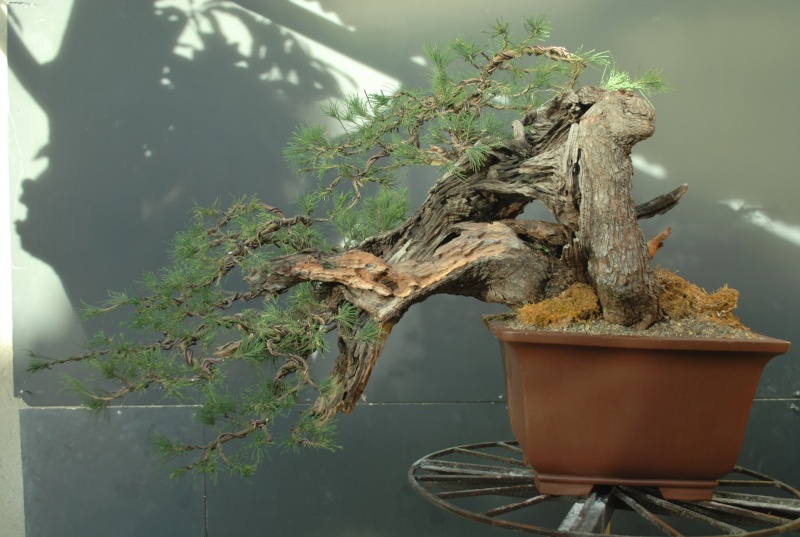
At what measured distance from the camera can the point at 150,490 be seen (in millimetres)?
2193

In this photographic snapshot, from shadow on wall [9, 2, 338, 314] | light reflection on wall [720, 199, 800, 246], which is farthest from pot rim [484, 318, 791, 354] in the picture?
shadow on wall [9, 2, 338, 314]

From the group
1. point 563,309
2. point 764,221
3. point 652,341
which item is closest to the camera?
point 652,341

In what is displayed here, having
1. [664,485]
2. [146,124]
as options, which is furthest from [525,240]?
[146,124]

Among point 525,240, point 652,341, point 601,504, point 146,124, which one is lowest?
point 601,504

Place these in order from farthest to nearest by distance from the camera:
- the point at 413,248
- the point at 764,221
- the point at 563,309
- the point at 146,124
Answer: the point at 146,124
the point at 764,221
the point at 413,248
the point at 563,309

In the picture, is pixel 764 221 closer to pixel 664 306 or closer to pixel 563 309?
pixel 664 306

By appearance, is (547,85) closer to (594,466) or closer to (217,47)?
(594,466)

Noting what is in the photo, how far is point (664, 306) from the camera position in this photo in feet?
4.33

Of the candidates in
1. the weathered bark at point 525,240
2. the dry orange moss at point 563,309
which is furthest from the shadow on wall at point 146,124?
the dry orange moss at point 563,309

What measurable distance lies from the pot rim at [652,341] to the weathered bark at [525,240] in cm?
8

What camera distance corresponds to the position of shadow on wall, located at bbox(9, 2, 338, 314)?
2156 millimetres

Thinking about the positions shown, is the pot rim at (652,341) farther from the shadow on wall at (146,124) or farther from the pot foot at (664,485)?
the shadow on wall at (146,124)

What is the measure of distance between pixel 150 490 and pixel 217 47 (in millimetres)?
1273

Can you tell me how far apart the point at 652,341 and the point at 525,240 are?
377mm
